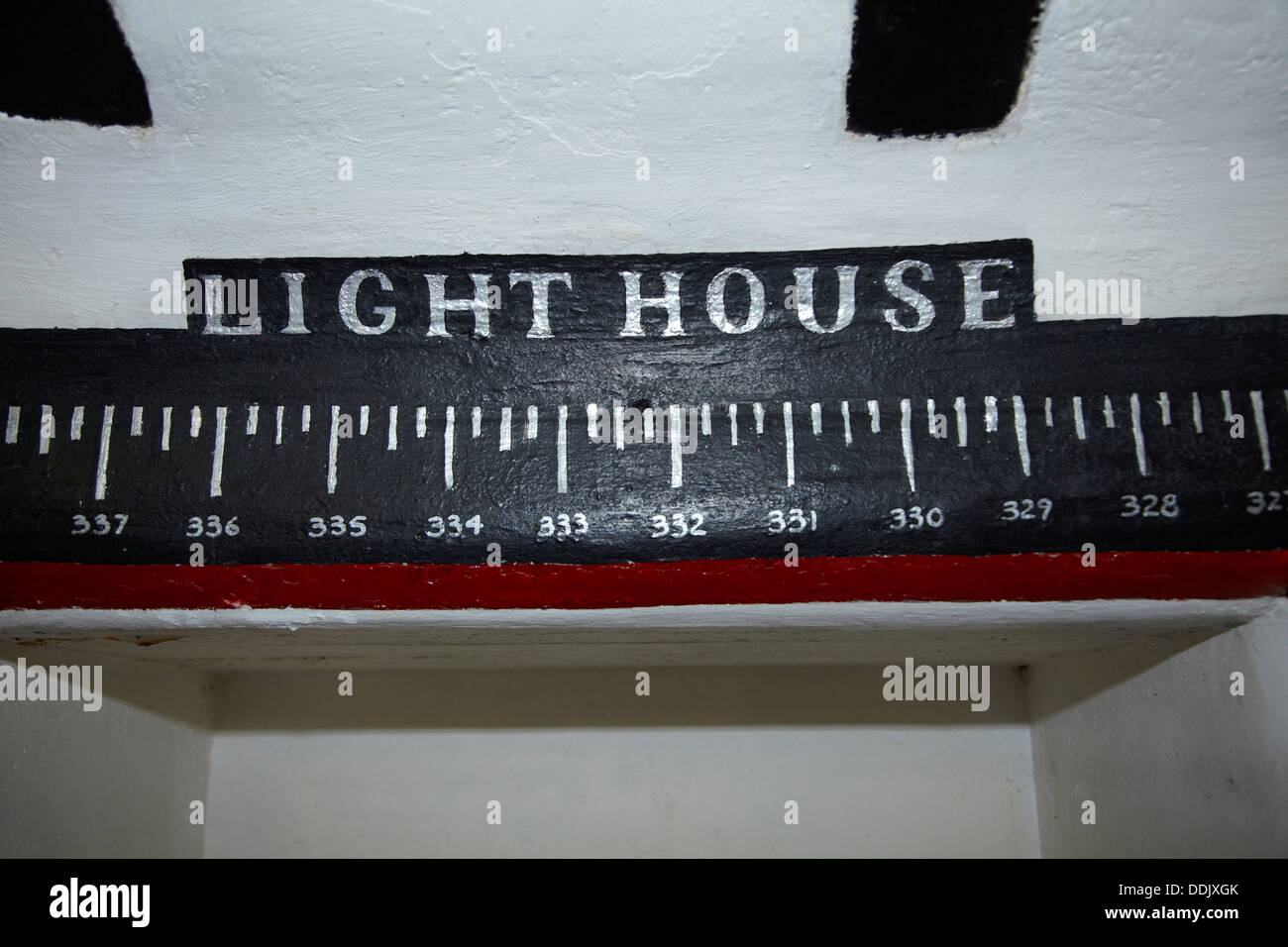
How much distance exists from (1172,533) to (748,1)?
76 centimetres

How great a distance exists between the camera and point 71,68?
1.06 metres

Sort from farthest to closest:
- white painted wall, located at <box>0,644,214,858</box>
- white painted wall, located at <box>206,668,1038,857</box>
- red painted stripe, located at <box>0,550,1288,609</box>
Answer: white painted wall, located at <box>206,668,1038,857</box>
white painted wall, located at <box>0,644,214,858</box>
red painted stripe, located at <box>0,550,1288,609</box>

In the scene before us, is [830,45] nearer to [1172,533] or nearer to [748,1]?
[748,1]


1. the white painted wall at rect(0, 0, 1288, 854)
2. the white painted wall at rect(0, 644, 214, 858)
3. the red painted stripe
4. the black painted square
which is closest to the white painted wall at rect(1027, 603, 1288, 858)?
the white painted wall at rect(0, 0, 1288, 854)

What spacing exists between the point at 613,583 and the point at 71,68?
0.86 m

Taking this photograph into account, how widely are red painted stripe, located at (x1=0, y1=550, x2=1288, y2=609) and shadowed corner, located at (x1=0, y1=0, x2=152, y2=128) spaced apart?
1.78 feet

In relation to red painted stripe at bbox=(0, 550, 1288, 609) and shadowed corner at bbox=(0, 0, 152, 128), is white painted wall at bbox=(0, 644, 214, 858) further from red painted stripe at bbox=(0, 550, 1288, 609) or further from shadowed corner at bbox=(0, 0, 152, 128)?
shadowed corner at bbox=(0, 0, 152, 128)

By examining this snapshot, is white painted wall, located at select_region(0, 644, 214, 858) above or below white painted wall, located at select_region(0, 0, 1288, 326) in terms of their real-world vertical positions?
below

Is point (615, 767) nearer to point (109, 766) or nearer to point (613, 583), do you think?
point (613, 583)

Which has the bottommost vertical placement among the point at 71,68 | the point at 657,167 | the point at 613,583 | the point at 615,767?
the point at 615,767

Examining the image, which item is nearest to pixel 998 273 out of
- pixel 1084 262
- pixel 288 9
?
pixel 1084 262

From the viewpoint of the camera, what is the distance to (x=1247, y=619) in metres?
1.04

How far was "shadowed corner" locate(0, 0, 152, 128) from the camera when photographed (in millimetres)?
1022

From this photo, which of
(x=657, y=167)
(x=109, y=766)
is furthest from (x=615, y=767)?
(x=657, y=167)
